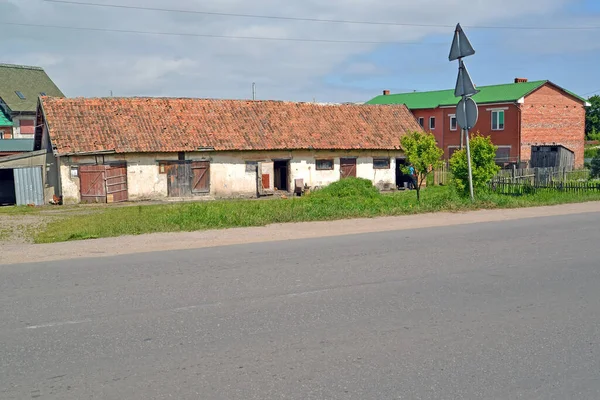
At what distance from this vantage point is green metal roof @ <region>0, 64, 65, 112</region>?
55344 mm

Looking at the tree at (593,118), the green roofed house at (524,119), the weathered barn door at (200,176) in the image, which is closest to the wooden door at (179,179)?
the weathered barn door at (200,176)

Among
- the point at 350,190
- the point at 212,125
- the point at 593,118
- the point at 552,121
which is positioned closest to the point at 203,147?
the point at 212,125

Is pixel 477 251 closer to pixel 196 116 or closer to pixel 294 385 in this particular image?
pixel 294 385

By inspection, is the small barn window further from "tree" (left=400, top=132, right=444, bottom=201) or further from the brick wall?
the brick wall

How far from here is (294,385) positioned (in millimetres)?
4656

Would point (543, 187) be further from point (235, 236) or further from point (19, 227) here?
point (19, 227)

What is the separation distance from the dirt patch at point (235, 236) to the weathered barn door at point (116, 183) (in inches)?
659

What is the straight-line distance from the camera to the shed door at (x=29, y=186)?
28188 mm

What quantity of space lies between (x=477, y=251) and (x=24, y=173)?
2451 centimetres

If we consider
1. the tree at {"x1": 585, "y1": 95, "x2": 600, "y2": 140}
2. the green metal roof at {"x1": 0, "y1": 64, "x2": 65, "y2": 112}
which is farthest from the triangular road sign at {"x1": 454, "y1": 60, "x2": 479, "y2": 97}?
the tree at {"x1": 585, "y1": 95, "x2": 600, "y2": 140}

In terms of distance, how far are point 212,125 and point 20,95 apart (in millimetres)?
33026

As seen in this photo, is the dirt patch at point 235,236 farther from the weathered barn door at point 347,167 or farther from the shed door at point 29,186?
the weathered barn door at point 347,167

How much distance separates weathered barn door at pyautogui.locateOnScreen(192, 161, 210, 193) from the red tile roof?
0.97m

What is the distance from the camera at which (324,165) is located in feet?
111
